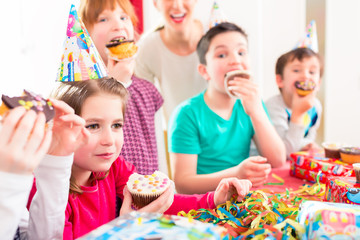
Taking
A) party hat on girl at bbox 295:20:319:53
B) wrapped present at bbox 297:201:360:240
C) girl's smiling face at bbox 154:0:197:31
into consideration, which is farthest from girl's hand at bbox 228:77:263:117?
wrapped present at bbox 297:201:360:240

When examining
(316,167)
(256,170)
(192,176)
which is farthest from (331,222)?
(192,176)

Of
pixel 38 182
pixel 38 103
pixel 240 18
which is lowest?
pixel 38 182

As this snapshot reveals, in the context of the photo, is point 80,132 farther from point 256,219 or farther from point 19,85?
point 19,85

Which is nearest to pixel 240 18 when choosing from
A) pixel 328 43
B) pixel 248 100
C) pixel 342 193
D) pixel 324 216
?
pixel 328 43

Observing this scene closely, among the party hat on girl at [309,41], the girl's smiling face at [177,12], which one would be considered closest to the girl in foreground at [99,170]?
the girl's smiling face at [177,12]

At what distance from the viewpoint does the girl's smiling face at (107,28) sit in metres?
1.25

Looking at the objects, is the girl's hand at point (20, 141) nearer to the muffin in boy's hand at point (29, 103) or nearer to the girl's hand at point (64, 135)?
the muffin in boy's hand at point (29, 103)

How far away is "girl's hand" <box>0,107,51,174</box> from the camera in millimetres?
506

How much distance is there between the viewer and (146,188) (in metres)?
0.81

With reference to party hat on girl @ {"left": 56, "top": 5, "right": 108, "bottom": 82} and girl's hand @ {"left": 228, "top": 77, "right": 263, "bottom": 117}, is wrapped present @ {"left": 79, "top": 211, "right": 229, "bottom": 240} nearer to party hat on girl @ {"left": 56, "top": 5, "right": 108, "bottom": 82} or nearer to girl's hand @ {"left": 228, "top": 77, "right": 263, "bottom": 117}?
party hat on girl @ {"left": 56, "top": 5, "right": 108, "bottom": 82}

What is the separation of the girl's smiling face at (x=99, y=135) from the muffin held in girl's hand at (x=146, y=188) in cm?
8

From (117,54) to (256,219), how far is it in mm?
766

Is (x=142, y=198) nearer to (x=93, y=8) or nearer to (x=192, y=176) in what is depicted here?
(x=192, y=176)

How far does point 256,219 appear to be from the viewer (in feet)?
2.39
